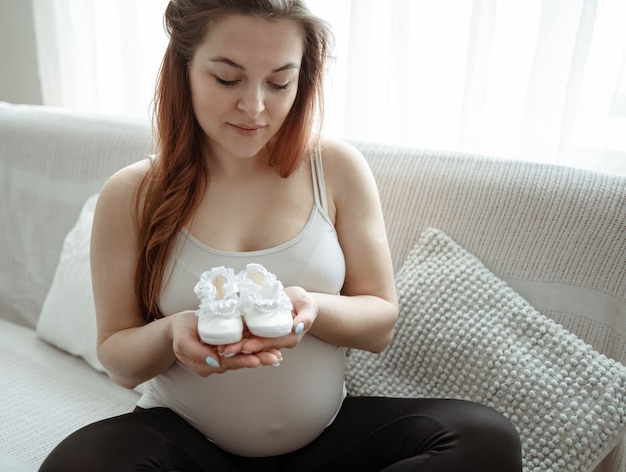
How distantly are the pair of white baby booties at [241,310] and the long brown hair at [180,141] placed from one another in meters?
0.22

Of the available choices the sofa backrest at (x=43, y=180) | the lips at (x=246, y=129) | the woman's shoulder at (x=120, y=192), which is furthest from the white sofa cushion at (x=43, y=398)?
the lips at (x=246, y=129)

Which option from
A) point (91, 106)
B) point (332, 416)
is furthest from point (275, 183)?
point (91, 106)

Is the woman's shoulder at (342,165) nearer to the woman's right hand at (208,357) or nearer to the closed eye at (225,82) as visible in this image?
the closed eye at (225,82)

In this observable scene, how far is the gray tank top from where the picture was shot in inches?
42.4

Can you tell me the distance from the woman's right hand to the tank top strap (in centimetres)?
35

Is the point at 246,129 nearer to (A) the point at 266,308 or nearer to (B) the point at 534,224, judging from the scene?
(A) the point at 266,308

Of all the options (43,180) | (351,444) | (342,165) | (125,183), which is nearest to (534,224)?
(342,165)

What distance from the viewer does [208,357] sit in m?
0.89

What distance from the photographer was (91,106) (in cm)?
252

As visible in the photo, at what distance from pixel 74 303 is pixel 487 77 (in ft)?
3.79

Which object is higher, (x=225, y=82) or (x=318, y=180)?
(x=225, y=82)

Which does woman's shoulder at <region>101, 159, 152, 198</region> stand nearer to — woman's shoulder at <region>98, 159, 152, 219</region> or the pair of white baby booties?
woman's shoulder at <region>98, 159, 152, 219</region>

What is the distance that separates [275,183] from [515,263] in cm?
50

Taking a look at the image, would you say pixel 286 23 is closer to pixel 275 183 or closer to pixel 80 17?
pixel 275 183
